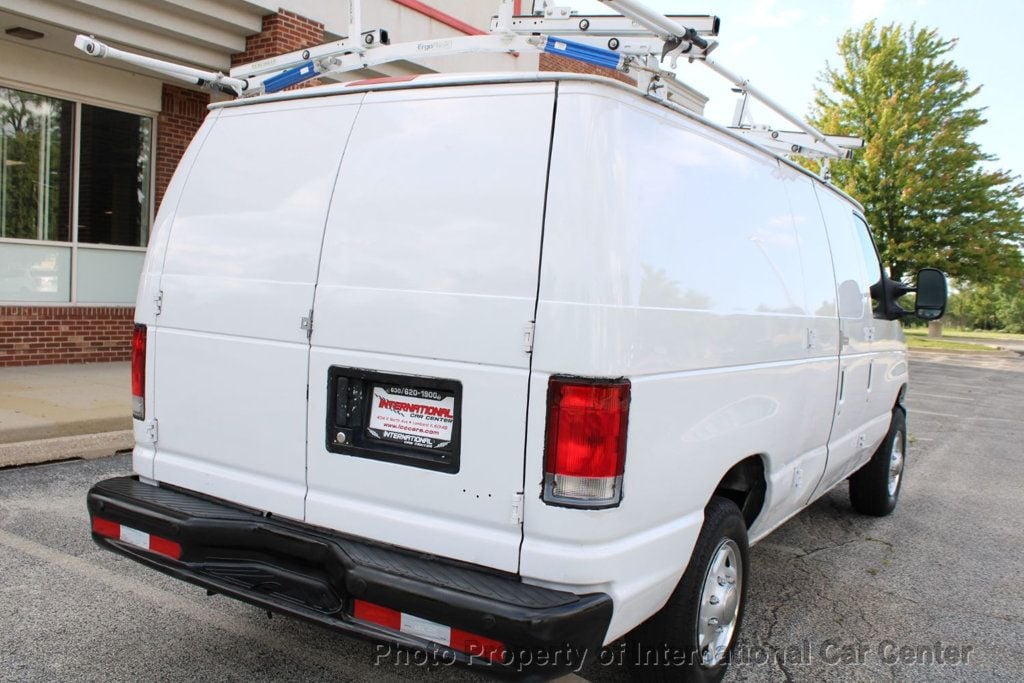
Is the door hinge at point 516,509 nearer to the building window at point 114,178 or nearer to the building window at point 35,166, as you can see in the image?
the building window at point 35,166

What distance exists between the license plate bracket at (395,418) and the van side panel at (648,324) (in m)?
0.32

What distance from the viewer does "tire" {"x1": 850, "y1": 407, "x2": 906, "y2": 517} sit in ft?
19.5

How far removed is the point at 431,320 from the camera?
8.98 feet

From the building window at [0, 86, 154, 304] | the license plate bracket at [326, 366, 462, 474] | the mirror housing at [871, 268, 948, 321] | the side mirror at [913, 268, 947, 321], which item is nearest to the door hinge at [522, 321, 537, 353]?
the license plate bracket at [326, 366, 462, 474]

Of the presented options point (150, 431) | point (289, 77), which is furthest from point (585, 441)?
point (289, 77)

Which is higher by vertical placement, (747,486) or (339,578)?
(747,486)

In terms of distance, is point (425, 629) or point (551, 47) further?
point (551, 47)

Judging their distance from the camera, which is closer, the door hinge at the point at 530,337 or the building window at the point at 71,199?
the door hinge at the point at 530,337

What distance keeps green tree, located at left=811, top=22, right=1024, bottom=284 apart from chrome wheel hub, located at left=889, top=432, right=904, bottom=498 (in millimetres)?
22493

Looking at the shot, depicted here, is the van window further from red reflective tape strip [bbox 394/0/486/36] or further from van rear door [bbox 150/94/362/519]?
red reflective tape strip [bbox 394/0/486/36]

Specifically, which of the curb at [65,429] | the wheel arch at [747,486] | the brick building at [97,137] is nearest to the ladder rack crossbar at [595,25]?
the wheel arch at [747,486]

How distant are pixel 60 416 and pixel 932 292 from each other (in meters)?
6.62

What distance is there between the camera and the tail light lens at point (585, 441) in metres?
2.52

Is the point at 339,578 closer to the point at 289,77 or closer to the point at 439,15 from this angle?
the point at 289,77
